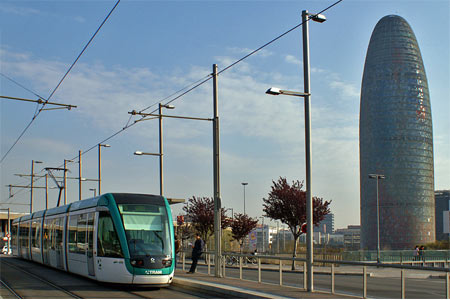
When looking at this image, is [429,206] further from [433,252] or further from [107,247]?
[107,247]

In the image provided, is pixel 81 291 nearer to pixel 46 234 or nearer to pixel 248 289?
pixel 248 289

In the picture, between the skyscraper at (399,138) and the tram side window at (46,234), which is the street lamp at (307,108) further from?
the skyscraper at (399,138)

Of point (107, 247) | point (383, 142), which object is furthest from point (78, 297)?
point (383, 142)

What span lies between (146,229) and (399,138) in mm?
112591

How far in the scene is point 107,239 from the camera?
16.9 meters

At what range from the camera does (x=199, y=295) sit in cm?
1563

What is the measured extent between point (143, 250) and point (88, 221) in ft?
10.3

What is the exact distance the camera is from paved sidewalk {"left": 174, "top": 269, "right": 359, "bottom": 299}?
45.2 ft

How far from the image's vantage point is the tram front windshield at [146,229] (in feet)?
54.1

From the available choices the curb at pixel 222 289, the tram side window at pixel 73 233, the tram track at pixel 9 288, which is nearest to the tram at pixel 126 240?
the tram side window at pixel 73 233

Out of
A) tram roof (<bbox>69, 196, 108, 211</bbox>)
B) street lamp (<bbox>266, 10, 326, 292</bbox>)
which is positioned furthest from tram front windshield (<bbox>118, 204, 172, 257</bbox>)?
street lamp (<bbox>266, 10, 326, 292</bbox>)

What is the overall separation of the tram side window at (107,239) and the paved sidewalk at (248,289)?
2758 millimetres

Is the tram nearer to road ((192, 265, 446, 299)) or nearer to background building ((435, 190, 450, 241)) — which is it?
road ((192, 265, 446, 299))

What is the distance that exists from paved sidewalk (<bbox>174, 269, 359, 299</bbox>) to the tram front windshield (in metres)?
1.71
